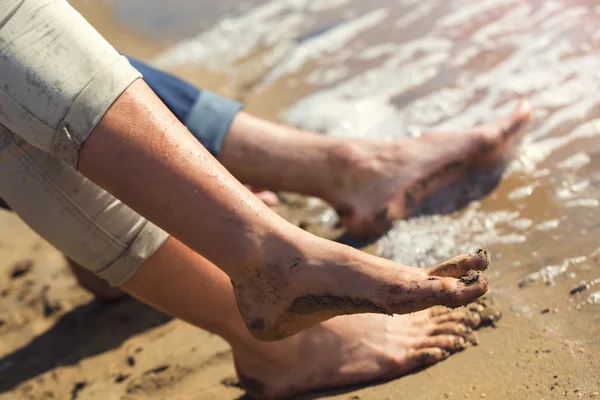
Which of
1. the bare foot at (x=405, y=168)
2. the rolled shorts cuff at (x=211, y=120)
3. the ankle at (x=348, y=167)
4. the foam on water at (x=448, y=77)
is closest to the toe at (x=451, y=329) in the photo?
the foam on water at (x=448, y=77)

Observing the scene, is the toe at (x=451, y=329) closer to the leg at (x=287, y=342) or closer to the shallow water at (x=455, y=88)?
the leg at (x=287, y=342)

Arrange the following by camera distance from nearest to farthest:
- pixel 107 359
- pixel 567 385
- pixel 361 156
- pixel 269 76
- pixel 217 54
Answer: pixel 567 385 < pixel 107 359 < pixel 361 156 < pixel 269 76 < pixel 217 54

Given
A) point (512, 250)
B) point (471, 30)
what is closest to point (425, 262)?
point (512, 250)

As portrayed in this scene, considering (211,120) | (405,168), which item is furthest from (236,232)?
(405,168)

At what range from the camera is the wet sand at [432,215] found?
1507 millimetres

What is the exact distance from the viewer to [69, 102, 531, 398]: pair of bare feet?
128 centimetres

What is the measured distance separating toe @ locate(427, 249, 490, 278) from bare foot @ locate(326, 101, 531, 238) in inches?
30.4

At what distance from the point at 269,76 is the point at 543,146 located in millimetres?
1568

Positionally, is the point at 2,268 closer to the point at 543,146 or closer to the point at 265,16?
the point at 543,146

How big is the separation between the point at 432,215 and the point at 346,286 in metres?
0.88

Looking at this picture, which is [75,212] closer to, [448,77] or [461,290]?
[461,290]

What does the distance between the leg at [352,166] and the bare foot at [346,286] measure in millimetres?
762

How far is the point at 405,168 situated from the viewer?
83.7 inches

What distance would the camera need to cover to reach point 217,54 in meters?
3.86
